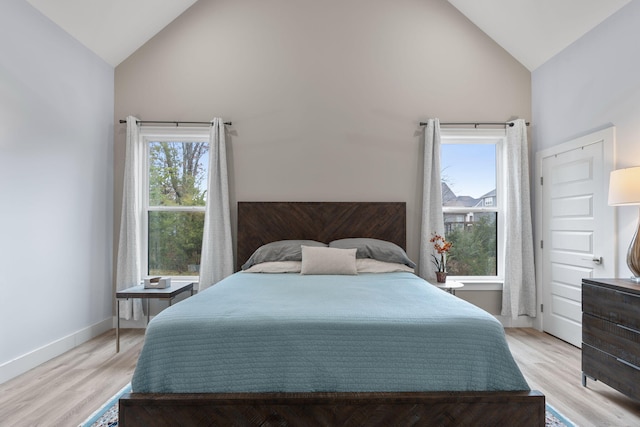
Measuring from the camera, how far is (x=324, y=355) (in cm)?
168

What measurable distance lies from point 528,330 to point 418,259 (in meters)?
1.36

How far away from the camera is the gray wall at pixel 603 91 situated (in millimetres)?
2736

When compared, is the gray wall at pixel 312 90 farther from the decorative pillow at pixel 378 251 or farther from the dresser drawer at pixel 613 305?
the dresser drawer at pixel 613 305

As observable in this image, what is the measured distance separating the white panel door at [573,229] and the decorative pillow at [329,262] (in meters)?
2.07

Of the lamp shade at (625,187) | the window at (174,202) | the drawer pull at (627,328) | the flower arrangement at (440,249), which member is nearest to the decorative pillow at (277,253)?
the window at (174,202)

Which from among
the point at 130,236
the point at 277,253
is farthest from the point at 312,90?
the point at 130,236

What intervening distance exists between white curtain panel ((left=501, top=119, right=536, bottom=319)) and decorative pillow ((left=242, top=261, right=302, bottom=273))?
2.30m

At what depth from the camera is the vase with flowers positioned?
3600 millimetres

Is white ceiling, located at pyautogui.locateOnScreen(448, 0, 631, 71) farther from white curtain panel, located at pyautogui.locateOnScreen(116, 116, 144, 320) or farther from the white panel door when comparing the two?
white curtain panel, located at pyautogui.locateOnScreen(116, 116, 144, 320)

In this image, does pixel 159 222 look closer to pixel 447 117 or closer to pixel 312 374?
pixel 312 374

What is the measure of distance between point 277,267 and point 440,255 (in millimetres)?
1811

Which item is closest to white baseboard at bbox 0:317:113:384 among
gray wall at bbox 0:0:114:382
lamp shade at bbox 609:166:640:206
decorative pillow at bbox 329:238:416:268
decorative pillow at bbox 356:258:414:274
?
gray wall at bbox 0:0:114:382

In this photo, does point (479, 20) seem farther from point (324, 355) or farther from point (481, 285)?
point (324, 355)

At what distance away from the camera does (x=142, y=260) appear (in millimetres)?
4020
